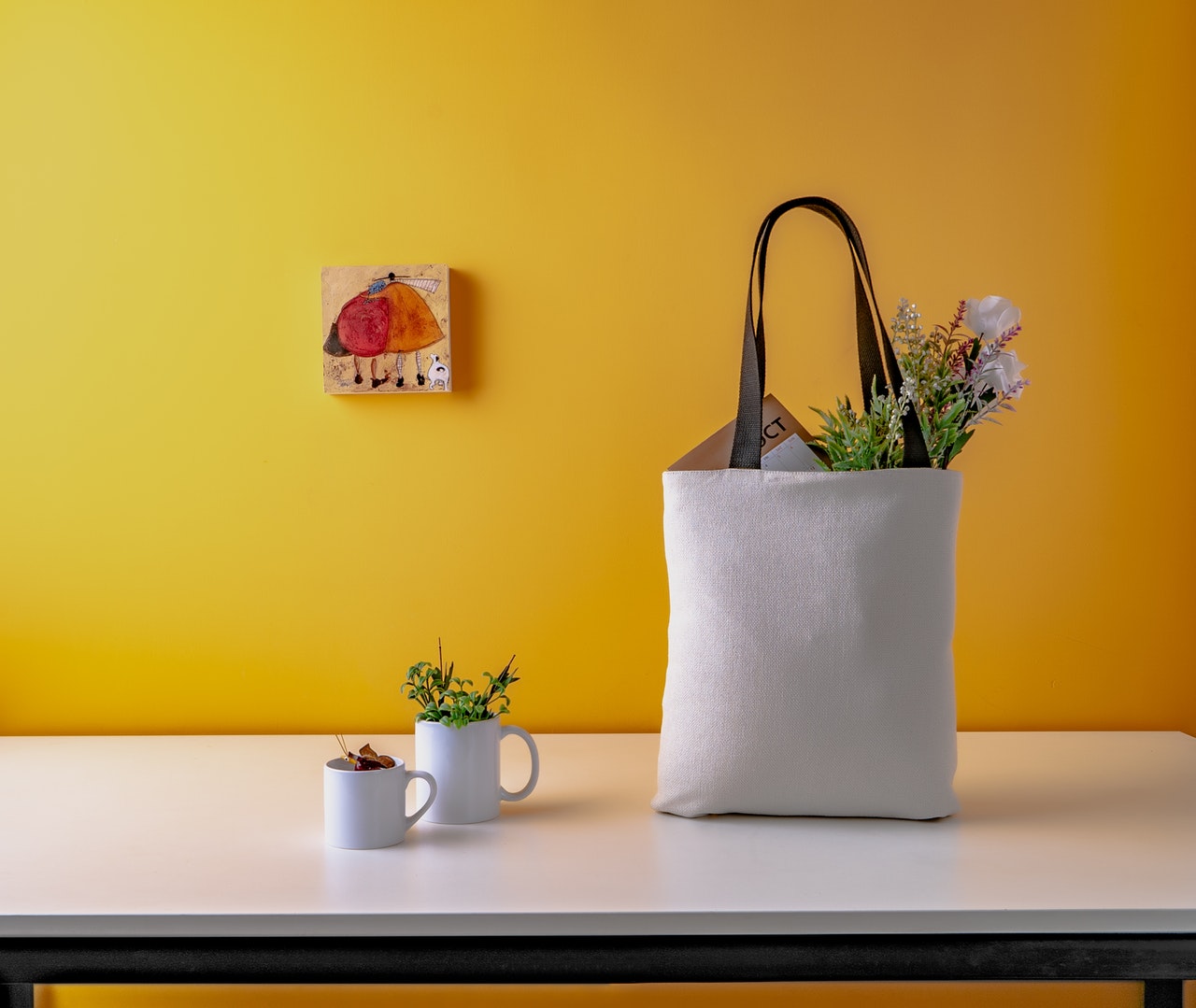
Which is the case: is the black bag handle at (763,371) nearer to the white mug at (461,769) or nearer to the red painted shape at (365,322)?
the white mug at (461,769)

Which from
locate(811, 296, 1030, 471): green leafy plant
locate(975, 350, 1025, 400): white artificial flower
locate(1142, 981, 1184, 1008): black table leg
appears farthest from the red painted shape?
locate(1142, 981, 1184, 1008): black table leg

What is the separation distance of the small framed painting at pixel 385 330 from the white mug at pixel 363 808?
0.58m

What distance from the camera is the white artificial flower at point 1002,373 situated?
38.9 inches

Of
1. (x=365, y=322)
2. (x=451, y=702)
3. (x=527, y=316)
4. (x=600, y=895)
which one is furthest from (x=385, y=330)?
(x=600, y=895)

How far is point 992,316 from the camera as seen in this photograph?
0.99 metres

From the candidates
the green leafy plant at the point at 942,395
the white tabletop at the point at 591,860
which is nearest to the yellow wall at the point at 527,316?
the white tabletop at the point at 591,860

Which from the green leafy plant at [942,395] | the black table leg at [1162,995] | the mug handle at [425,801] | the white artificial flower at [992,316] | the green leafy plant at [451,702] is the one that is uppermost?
the white artificial flower at [992,316]

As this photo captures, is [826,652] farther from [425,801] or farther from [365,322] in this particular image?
[365,322]

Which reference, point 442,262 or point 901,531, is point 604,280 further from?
point 901,531

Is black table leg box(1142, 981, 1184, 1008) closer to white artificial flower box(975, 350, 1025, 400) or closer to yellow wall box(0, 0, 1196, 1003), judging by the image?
yellow wall box(0, 0, 1196, 1003)

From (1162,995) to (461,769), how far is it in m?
0.92

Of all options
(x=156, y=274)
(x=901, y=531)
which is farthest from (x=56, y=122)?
(x=901, y=531)

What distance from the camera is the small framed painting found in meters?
1.34

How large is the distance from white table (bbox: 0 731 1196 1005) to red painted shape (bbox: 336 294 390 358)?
1.89 feet
